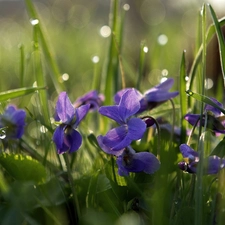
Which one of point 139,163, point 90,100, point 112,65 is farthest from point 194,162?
point 112,65

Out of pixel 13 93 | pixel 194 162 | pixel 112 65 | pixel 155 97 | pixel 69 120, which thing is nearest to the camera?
pixel 194 162

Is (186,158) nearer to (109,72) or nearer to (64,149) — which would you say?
(64,149)

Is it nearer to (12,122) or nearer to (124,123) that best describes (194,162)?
(124,123)

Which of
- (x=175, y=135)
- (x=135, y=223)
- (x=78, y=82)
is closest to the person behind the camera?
(x=135, y=223)

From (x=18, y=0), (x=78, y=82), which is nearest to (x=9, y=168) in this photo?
(x=78, y=82)

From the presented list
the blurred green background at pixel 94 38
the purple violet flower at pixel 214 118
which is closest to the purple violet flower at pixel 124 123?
the purple violet flower at pixel 214 118

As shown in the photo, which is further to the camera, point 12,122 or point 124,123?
point 12,122

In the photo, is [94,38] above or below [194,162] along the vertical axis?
below
